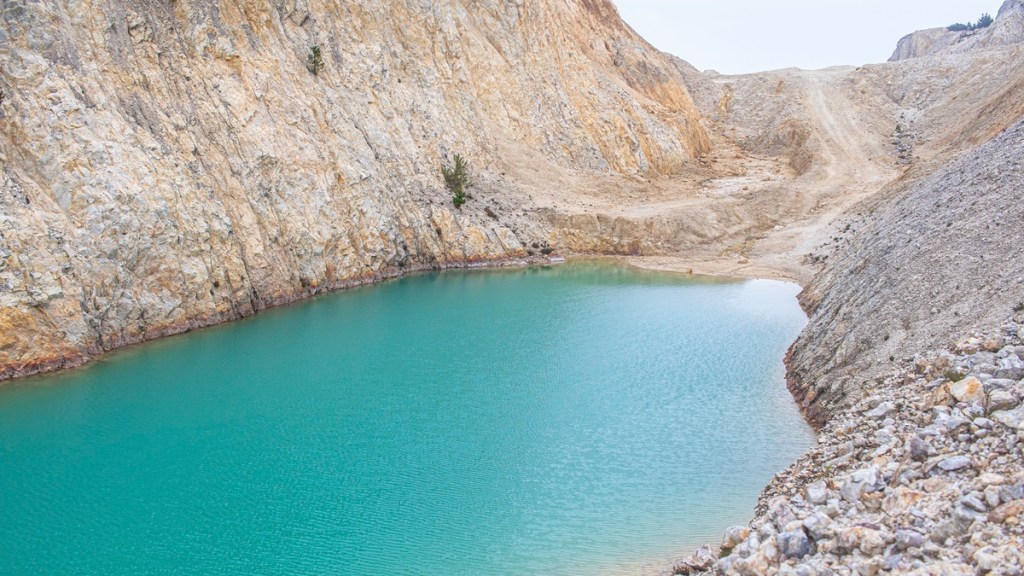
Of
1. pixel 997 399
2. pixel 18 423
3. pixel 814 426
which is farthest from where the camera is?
pixel 18 423

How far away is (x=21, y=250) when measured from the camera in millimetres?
23000

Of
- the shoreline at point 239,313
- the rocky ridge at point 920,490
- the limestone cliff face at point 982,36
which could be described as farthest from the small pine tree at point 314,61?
the limestone cliff face at point 982,36

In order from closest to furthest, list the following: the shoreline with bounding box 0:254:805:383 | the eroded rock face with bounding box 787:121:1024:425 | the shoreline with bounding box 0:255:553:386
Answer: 1. the eroded rock face with bounding box 787:121:1024:425
2. the shoreline with bounding box 0:255:553:386
3. the shoreline with bounding box 0:254:805:383

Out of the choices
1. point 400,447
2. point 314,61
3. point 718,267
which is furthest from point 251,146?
point 718,267

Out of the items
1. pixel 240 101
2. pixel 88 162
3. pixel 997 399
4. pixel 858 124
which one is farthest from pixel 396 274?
pixel 858 124

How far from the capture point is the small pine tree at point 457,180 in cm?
4338

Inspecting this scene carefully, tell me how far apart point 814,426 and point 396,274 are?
2652cm

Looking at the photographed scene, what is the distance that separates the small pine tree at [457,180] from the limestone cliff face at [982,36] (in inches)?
2346

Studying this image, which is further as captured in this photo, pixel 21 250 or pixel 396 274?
pixel 396 274

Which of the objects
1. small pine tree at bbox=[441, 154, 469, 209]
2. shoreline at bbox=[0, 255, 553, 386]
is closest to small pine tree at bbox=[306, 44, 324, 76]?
small pine tree at bbox=[441, 154, 469, 209]

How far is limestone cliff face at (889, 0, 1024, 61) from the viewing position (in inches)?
2815

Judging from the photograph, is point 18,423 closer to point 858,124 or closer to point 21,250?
point 21,250

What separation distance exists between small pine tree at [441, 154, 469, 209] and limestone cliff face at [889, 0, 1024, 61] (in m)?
59.6

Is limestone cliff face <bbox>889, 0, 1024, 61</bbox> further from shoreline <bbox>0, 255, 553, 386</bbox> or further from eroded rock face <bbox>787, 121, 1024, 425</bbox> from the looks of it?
eroded rock face <bbox>787, 121, 1024, 425</bbox>
